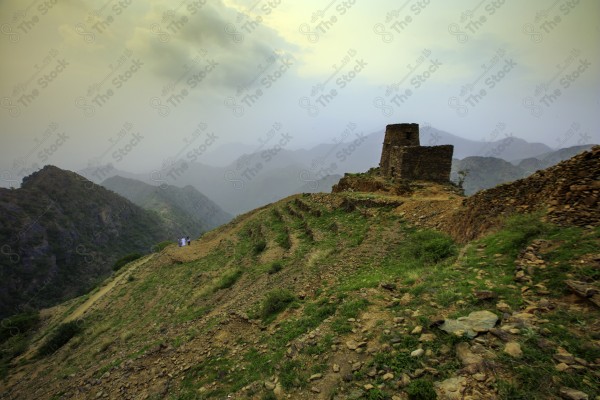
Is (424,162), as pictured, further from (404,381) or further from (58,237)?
(58,237)

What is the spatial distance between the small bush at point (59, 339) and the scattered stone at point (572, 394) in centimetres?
2641

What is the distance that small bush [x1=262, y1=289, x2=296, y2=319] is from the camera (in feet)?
30.0

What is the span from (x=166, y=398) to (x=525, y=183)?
1206cm

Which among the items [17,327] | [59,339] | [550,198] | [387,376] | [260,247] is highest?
[550,198]

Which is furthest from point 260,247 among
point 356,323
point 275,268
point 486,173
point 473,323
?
point 486,173

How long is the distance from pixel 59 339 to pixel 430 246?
25.2 m

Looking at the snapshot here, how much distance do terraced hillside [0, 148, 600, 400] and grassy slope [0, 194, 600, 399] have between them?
0.11 ft

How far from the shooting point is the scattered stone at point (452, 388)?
3.86 m

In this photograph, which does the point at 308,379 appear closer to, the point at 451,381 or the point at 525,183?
the point at 451,381

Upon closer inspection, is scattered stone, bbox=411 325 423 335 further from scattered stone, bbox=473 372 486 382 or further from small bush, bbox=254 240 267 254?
small bush, bbox=254 240 267 254

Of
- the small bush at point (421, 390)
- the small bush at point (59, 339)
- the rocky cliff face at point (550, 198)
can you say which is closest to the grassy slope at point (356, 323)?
the small bush at point (421, 390)

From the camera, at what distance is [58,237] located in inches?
2874

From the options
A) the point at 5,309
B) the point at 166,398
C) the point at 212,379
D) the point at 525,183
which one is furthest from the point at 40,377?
the point at 5,309

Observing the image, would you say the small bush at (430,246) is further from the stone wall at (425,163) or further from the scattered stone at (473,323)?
the stone wall at (425,163)
